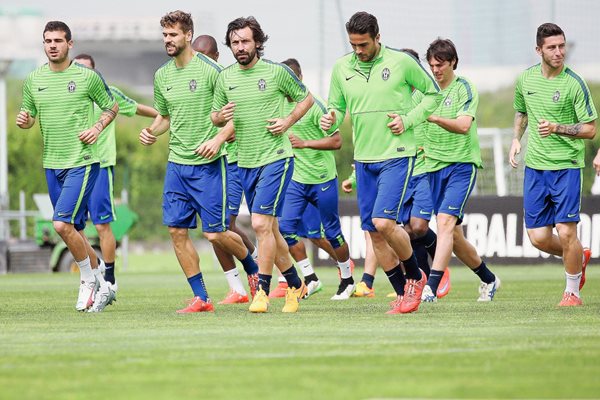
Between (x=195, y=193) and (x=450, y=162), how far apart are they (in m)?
2.72

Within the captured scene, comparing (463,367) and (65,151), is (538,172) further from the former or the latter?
(463,367)

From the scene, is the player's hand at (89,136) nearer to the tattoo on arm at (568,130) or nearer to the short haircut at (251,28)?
the short haircut at (251,28)

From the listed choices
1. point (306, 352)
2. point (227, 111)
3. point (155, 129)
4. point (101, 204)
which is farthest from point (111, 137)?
point (306, 352)

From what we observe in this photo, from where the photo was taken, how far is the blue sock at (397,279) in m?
11.4

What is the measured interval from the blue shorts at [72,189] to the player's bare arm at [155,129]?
2.19 ft

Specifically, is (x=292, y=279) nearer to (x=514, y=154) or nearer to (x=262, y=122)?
(x=262, y=122)

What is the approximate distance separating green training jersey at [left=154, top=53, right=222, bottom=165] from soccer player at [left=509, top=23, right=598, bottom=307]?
111 inches

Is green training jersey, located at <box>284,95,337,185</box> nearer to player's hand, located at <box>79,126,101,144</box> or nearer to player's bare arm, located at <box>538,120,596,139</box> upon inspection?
player's hand, located at <box>79,126,101,144</box>

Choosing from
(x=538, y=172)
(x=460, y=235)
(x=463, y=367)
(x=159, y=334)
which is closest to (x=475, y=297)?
(x=460, y=235)

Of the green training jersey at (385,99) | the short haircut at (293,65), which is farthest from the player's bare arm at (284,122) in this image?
the short haircut at (293,65)

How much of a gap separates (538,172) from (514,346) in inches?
177

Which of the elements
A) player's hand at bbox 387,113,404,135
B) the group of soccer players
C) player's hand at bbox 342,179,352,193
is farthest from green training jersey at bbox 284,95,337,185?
player's hand at bbox 387,113,404,135

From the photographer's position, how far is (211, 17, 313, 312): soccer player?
443 inches

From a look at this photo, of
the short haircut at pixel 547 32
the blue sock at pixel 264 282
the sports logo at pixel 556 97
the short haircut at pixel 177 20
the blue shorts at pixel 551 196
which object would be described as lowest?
the blue sock at pixel 264 282
